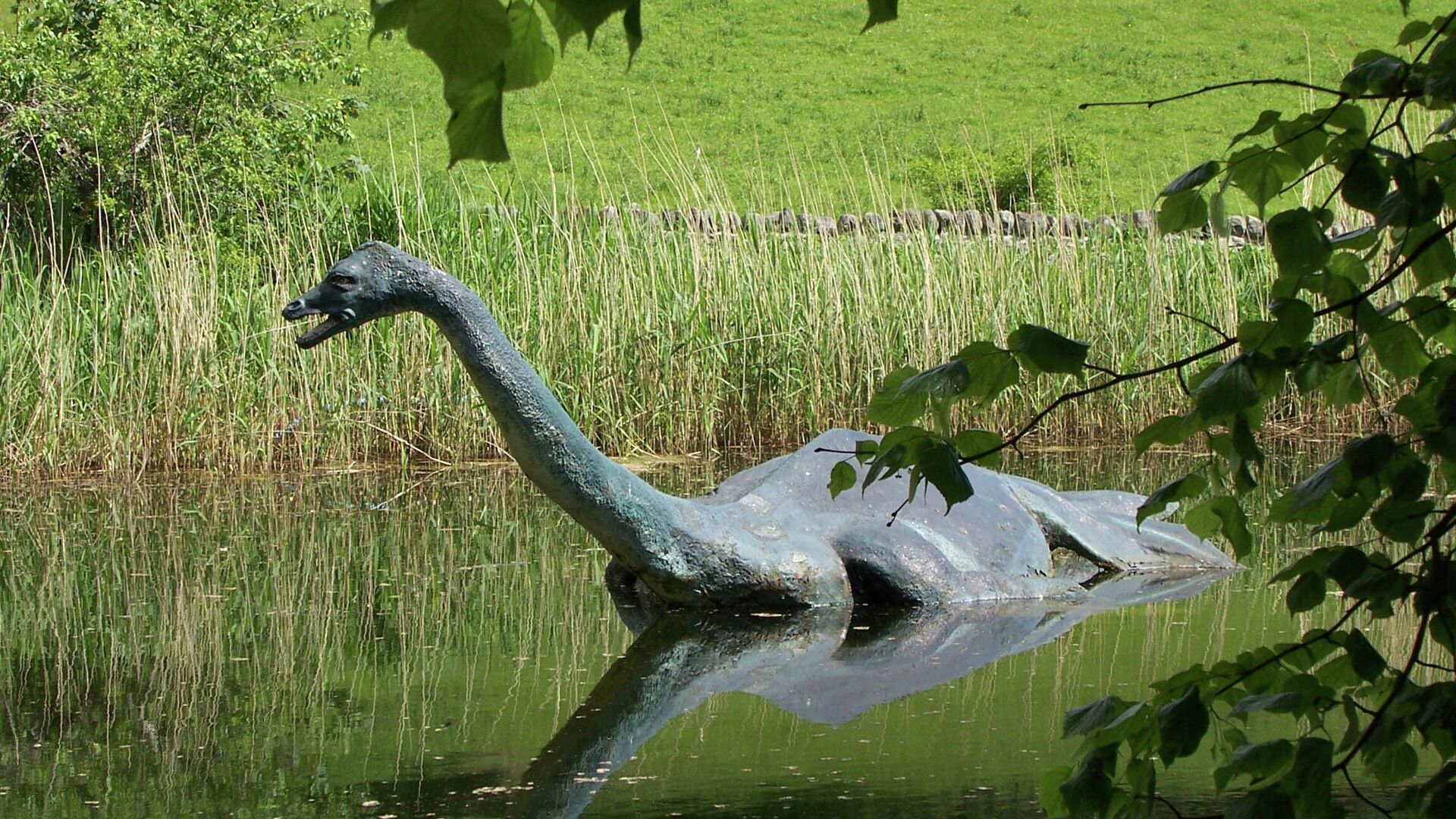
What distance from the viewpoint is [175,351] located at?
9.39m

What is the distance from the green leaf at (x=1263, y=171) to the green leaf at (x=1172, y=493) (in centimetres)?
31

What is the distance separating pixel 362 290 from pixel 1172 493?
3910 mm

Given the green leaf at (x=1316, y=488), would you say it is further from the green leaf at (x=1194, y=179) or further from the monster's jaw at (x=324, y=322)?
the monster's jaw at (x=324, y=322)

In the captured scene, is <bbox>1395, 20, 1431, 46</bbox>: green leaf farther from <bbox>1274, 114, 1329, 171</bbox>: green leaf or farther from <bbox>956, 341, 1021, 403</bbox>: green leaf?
<bbox>956, 341, 1021, 403</bbox>: green leaf

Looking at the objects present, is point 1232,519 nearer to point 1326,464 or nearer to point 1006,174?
point 1326,464

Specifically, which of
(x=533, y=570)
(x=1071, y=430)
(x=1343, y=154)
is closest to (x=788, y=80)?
(x=1071, y=430)

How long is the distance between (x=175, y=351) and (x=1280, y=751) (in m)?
8.44

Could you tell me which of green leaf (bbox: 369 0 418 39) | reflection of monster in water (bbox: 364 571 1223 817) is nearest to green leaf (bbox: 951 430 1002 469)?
green leaf (bbox: 369 0 418 39)

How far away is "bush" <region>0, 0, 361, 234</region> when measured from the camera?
443 inches

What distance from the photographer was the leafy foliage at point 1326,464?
1.70 m

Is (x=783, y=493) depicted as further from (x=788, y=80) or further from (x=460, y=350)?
(x=788, y=80)

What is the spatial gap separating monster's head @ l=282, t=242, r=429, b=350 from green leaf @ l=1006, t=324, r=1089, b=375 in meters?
3.91

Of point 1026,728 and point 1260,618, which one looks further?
point 1260,618

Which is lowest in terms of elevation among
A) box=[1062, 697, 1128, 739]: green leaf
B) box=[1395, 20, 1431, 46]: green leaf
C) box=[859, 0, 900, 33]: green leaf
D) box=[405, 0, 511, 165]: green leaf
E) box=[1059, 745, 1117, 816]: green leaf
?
box=[1059, 745, 1117, 816]: green leaf
